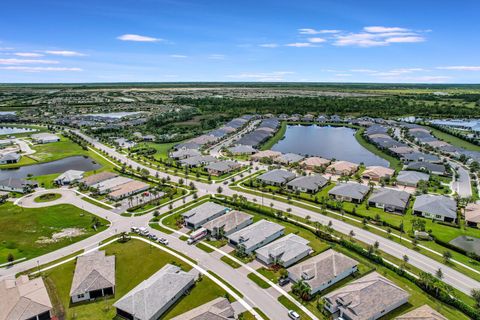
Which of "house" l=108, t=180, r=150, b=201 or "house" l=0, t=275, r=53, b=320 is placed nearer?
"house" l=0, t=275, r=53, b=320

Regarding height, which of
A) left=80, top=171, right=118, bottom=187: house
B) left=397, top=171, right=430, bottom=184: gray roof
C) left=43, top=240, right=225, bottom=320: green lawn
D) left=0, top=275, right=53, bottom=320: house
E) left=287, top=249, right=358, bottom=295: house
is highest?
left=397, top=171, right=430, bottom=184: gray roof

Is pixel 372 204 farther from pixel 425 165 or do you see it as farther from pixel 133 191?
pixel 133 191

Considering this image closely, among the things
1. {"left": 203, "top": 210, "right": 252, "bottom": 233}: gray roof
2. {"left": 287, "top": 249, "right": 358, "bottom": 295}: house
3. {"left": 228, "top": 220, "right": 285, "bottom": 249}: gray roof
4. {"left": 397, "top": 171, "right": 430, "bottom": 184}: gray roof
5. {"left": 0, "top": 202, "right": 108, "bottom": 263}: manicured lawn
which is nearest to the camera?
{"left": 287, "top": 249, "right": 358, "bottom": 295}: house

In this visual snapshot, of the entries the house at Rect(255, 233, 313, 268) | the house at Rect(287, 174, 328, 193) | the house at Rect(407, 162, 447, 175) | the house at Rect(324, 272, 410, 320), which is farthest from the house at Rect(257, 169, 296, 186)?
the house at Rect(324, 272, 410, 320)

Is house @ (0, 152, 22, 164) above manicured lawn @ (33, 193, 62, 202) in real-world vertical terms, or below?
above

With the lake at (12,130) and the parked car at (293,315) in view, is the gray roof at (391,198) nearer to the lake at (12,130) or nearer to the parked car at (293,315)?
the parked car at (293,315)

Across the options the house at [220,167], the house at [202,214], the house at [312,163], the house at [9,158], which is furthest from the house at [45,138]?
the house at [312,163]

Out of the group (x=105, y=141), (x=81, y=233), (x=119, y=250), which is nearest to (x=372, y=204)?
(x=119, y=250)

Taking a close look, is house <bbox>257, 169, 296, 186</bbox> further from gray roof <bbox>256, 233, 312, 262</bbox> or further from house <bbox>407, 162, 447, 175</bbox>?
house <bbox>407, 162, 447, 175</bbox>
